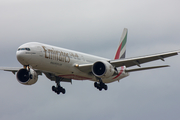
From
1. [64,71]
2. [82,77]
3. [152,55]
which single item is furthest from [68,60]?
[152,55]

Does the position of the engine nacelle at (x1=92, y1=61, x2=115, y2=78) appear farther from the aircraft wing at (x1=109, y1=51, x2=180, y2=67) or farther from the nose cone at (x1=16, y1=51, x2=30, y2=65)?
the nose cone at (x1=16, y1=51, x2=30, y2=65)

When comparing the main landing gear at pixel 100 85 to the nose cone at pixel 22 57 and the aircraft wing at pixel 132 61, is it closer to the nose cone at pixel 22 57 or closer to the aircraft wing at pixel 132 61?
the aircraft wing at pixel 132 61

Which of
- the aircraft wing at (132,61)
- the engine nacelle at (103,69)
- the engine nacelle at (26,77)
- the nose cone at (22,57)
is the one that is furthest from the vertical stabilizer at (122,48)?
the nose cone at (22,57)

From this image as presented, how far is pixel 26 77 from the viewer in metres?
39.4

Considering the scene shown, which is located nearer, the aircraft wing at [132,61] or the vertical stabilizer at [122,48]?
the aircraft wing at [132,61]

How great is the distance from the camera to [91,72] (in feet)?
135

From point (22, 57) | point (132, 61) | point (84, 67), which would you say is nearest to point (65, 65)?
point (84, 67)

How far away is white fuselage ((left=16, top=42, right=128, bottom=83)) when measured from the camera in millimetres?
34500

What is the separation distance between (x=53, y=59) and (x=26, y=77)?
530 cm

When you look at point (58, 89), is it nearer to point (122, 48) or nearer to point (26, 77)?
point (26, 77)

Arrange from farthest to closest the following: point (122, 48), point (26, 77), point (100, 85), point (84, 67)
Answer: point (122, 48) → point (100, 85) → point (26, 77) → point (84, 67)

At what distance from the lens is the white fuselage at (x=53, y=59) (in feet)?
→ 113

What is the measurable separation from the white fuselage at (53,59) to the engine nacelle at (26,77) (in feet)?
7.02

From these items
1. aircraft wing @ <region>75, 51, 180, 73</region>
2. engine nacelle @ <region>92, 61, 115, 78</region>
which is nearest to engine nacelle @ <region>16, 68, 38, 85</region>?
aircraft wing @ <region>75, 51, 180, 73</region>
